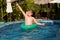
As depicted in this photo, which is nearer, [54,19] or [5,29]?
[5,29]

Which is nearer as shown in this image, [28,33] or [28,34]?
[28,34]

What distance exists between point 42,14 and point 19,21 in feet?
6.30

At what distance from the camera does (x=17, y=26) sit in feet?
34.5

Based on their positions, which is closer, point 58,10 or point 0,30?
point 0,30

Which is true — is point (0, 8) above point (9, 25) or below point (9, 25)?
above

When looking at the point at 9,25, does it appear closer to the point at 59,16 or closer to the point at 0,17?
the point at 0,17

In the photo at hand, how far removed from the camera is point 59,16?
12.3m

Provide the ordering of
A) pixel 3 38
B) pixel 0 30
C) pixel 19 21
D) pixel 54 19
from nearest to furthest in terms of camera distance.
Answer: pixel 3 38 < pixel 0 30 < pixel 19 21 < pixel 54 19

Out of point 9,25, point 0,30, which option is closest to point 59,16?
point 9,25

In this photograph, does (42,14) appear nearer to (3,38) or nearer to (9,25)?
(9,25)

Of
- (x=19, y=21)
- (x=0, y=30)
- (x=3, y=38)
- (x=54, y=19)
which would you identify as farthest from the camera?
(x=54, y=19)

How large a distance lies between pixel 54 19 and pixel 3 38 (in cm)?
483

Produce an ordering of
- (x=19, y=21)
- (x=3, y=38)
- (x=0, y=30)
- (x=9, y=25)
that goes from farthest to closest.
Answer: (x=19, y=21) < (x=9, y=25) < (x=0, y=30) < (x=3, y=38)

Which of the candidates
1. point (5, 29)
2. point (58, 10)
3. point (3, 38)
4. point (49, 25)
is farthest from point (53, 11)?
point (3, 38)
